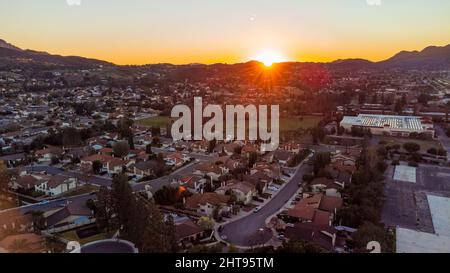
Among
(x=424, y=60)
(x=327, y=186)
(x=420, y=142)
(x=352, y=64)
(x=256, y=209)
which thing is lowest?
(x=256, y=209)

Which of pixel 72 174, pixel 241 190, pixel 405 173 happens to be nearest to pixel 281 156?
pixel 405 173

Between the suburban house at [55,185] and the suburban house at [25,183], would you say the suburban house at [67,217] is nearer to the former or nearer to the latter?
the suburban house at [55,185]

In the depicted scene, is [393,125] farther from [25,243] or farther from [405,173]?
[25,243]

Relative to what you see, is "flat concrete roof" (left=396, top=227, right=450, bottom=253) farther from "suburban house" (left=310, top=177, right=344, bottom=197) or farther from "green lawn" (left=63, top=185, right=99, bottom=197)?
"green lawn" (left=63, top=185, right=99, bottom=197)

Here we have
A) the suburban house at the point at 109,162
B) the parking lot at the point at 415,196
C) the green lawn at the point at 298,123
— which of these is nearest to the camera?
the parking lot at the point at 415,196

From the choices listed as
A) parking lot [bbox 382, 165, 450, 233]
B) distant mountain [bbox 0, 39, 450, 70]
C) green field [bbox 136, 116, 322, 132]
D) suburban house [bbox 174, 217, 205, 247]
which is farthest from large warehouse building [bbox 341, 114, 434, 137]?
distant mountain [bbox 0, 39, 450, 70]

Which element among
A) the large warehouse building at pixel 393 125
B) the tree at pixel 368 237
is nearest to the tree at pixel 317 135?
the large warehouse building at pixel 393 125

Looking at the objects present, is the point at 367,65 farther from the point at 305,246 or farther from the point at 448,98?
the point at 305,246
